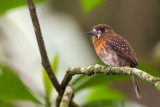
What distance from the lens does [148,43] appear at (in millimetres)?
4207

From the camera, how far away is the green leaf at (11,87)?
1.88 meters

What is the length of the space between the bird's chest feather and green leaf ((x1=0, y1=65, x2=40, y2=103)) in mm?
739

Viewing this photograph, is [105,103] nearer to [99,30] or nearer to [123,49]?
[123,49]

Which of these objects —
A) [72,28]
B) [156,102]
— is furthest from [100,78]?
[72,28]

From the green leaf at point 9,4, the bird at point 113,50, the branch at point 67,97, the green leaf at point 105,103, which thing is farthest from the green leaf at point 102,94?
the green leaf at point 9,4

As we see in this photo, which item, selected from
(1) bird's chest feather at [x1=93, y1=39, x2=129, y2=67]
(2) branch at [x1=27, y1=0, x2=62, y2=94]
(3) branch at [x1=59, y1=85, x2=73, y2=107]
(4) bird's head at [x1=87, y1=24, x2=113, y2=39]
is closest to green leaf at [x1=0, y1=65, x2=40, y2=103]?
(2) branch at [x1=27, y1=0, x2=62, y2=94]

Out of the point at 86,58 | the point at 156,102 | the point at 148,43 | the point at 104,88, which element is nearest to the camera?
the point at 104,88

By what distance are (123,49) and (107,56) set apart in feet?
0.48

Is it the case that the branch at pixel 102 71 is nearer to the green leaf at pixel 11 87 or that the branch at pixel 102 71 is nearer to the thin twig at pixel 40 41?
the thin twig at pixel 40 41

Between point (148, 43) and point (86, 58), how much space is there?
1.03 meters

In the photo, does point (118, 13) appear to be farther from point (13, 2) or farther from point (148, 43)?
point (13, 2)

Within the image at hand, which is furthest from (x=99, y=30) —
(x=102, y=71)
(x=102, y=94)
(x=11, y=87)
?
(x=102, y=71)

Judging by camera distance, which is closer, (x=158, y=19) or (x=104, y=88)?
(x=104, y=88)

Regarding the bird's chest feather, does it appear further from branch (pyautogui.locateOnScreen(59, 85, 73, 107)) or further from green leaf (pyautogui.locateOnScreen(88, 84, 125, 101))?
branch (pyautogui.locateOnScreen(59, 85, 73, 107))
